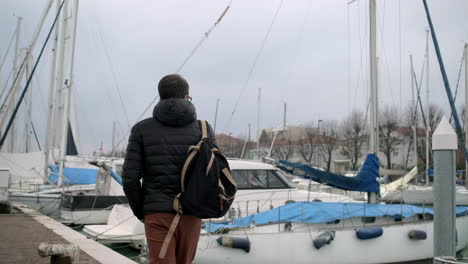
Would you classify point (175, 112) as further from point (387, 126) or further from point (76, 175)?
point (387, 126)

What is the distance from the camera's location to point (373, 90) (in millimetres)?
12125

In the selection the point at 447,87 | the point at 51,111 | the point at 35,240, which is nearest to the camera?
the point at 35,240

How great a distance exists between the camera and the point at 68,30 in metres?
24.4

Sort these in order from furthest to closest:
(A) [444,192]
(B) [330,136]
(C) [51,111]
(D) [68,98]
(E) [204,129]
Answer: (B) [330,136] < (C) [51,111] < (D) [68,98] < (A) [444,192] < (E) [204,129]

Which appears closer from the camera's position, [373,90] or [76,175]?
[373,90]

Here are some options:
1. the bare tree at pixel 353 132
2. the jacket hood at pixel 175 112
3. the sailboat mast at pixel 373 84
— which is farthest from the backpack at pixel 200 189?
the bare tree at pixel 353 132

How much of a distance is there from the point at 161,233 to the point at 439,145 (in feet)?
10.5

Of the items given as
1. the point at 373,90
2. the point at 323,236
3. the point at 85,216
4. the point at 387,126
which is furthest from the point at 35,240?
the point at 387,126

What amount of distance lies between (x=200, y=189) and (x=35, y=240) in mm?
6413

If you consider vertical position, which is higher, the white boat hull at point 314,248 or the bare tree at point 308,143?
the bare tree at point 308,143

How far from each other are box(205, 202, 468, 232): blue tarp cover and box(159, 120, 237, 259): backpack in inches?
211

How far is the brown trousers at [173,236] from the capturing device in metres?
2.99

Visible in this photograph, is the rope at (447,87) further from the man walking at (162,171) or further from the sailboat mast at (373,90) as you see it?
the man walking at (162,171)

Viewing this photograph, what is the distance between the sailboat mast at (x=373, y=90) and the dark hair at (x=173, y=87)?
9.07 m
